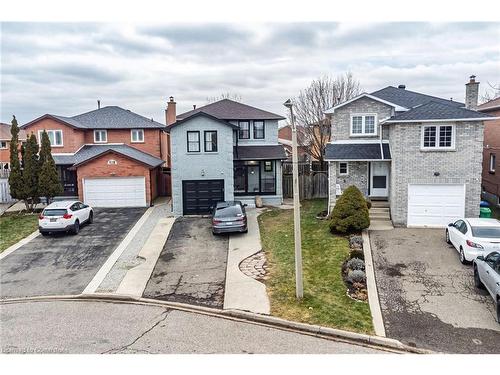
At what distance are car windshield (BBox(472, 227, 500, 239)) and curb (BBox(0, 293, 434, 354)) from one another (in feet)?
20.9

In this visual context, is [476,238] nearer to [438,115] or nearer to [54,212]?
[438,115]

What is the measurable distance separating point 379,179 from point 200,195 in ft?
33.9

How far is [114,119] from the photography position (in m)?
33.0

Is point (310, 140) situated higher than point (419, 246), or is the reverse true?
point (310, 140)

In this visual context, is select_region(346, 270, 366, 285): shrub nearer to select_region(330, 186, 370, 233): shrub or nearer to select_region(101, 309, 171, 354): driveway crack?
select_region(330, 186, 370, 233): shrub

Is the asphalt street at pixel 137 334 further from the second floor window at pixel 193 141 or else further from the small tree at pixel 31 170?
the small tree at pixel 31 170

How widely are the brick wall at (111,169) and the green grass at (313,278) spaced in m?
9.66

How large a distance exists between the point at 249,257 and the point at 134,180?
13.3 metres

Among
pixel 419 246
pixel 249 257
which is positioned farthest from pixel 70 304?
pixel 419 246

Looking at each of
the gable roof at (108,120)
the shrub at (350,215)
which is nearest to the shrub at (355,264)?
the shrub at (350,215)

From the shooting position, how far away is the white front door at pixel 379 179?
23.1 metres
